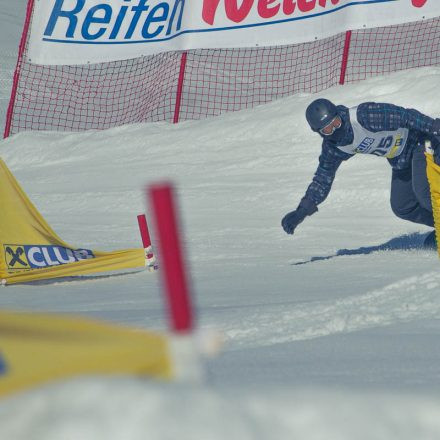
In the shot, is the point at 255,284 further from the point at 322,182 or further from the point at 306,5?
the point at 306,5

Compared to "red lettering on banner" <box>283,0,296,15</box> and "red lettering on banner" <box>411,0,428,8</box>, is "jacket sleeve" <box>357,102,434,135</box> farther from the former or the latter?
"red lettering on banner" <box>283,0,296,15</box>

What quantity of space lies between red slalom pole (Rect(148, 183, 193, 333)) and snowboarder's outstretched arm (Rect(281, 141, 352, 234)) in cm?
588

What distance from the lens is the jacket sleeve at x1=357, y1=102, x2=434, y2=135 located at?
7574mm

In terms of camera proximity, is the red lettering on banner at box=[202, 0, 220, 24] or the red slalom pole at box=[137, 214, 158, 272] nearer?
the red slalom pole at box=[137, 214, 158, 272]

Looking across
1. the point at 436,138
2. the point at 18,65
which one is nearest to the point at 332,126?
the point at 436,138

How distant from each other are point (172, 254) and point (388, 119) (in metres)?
5.74

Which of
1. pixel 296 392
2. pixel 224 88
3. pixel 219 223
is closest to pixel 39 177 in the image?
pixel 219 223

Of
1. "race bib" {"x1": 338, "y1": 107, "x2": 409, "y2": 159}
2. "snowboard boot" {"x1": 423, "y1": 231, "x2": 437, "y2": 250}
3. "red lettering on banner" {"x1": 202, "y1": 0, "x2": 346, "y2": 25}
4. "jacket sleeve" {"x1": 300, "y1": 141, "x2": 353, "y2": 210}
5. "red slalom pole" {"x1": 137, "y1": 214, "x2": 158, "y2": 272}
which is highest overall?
"red lettering on banner" {"x1": 202, "y1": 0, "x2": 346, "y2": 25}

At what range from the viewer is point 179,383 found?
6.75 ft

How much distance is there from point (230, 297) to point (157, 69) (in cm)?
1067

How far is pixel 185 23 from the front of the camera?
13164 mm

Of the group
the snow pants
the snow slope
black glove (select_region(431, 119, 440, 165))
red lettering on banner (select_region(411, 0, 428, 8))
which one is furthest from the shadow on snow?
red lettering on banner (select_region(411, 0, 428, 8))

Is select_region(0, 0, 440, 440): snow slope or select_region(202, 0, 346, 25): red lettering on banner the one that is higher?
select_region(202, 0, 346, 25): red lettering on banner

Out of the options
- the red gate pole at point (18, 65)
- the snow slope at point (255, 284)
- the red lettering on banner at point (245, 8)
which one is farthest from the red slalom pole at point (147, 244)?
the red gate pole at point (18, 65)
